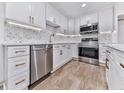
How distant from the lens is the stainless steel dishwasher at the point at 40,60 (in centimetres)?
162

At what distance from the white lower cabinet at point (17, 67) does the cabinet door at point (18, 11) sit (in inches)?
23.9

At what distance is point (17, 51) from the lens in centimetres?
131

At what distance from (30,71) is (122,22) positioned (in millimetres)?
3180

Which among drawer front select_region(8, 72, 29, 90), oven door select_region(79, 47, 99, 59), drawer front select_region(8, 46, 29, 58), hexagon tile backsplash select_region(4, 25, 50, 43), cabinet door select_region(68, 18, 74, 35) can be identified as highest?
cabinet door select_region(68, 18, 74, 35)

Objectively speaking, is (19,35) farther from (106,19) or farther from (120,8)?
(106,19)

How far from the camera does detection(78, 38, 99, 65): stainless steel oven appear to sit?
132 inches

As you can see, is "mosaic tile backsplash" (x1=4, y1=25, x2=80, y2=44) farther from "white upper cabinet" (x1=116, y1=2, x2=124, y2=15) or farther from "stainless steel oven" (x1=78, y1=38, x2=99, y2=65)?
"white upper cabinet" (x1=116, y1=2, x2=124, y2=15)

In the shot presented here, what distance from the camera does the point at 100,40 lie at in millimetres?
3328

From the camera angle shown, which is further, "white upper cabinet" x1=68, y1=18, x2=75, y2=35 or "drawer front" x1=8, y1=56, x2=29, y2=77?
"white upper cabinet" x1=68, y1=18, x2=75, y2=35

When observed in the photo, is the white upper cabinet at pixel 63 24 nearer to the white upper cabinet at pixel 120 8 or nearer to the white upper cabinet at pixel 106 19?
the white upper cabinet at pixel 106 19

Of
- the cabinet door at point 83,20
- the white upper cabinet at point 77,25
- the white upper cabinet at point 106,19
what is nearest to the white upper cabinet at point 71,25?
the white upper cabinet at point 77,25

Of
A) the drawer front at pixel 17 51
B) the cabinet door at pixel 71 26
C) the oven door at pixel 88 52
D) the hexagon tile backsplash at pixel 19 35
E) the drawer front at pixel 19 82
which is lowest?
the drawer front at pixel 19 82

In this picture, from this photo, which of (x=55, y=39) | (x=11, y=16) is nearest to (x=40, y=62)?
(x=11, y=16)

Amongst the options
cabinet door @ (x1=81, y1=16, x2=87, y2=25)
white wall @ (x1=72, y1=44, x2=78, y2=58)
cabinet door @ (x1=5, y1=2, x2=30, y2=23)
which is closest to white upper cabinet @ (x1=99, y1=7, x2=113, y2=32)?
cabinet door @ (x1=81, y1=16, x2=87, y2=25)
